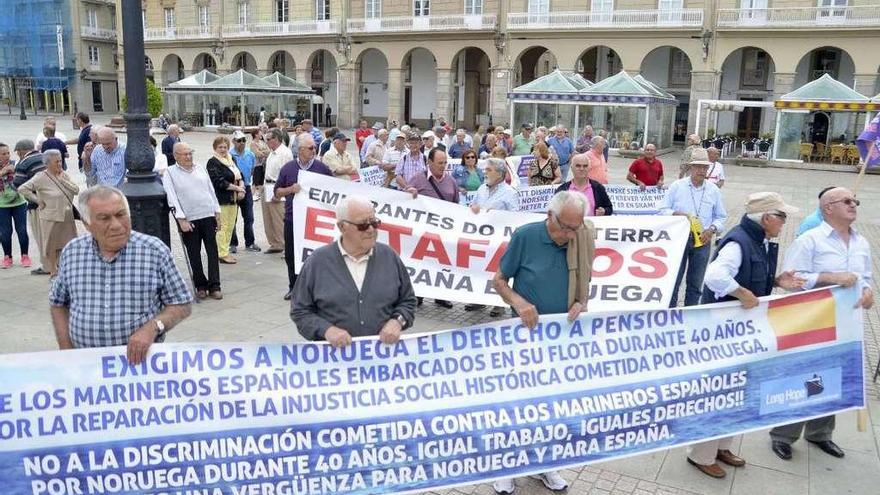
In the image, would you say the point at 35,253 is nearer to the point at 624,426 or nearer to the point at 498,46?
the point at 624,426

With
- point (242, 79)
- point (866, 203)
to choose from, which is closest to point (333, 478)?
point (866, 203)

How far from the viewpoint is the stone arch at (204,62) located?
54.1 m

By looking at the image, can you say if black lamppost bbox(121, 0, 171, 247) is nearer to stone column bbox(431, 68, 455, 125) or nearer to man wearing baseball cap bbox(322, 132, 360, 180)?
man wearing baseball cap bbox(322, 132, 360, 180)

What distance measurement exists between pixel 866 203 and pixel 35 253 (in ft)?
61.1

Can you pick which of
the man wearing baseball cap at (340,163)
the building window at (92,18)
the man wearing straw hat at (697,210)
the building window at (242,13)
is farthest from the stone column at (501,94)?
the building window at (92,18)

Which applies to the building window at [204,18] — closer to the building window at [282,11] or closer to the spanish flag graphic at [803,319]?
the building window at [282,11]

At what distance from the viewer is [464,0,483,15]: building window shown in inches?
1601

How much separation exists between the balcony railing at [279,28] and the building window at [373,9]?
2210 millimetres

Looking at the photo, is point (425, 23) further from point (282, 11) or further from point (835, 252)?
point (835, 252)

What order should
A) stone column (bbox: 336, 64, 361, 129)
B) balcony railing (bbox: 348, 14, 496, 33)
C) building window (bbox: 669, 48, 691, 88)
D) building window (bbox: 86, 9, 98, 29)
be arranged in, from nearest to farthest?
building window (bbox: 669, 48, 691, 88), balcony railing (bbox: 348, 14, 496, 33), stone column (bbox: 336, 64, 361, 129), building window (bbox: 86, 9, 98, 29)

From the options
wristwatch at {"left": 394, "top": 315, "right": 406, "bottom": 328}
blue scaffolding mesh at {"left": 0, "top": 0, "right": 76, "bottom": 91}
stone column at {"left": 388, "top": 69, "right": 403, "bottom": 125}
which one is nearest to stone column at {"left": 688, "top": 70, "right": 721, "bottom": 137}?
stone column at {"left": 388, "top": 69, "right": 403, "bottom": 125}

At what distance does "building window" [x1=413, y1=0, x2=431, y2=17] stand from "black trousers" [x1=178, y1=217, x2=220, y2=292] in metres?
37.2

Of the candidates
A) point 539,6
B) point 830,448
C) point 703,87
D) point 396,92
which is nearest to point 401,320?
point 830,448

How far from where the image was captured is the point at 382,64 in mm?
50000
